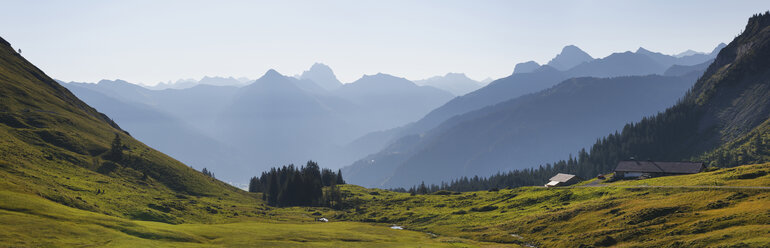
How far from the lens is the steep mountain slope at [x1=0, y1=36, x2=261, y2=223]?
95.1 m

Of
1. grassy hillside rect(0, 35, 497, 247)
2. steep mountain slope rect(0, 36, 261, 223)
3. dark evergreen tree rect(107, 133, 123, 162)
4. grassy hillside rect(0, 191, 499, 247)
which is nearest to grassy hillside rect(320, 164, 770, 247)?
grassy hillside rect(0, 35, 497, 247)

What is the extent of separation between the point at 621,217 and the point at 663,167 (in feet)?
308

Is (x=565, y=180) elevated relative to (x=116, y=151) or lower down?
lower down

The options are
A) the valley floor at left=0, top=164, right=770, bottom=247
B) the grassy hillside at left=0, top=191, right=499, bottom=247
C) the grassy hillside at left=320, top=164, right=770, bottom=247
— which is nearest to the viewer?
the grassy hillside at left=0, top=191, right=499, bottom=247

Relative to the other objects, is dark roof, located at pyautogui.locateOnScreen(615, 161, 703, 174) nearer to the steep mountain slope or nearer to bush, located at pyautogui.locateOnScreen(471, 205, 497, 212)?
bush, located at pyautogui.locateOnScreen(471, 205, 497, 212)

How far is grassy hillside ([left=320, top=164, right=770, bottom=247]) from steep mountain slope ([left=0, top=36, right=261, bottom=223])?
62094mm

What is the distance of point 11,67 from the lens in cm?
18775

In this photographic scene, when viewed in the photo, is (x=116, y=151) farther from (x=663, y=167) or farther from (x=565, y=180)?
(x=663, y=167)

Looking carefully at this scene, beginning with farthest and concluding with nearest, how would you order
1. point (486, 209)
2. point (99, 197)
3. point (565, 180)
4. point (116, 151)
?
point (565, 180) → point (116, 151) → point (486, 209) → point (99, 197)

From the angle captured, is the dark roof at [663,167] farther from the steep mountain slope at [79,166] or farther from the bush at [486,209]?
the steep mountain slope at [79,166]

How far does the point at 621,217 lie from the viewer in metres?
82.9

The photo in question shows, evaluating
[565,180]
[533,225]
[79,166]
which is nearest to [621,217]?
[533,225]

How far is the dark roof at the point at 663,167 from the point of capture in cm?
15262

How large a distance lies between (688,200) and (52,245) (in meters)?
95.8
